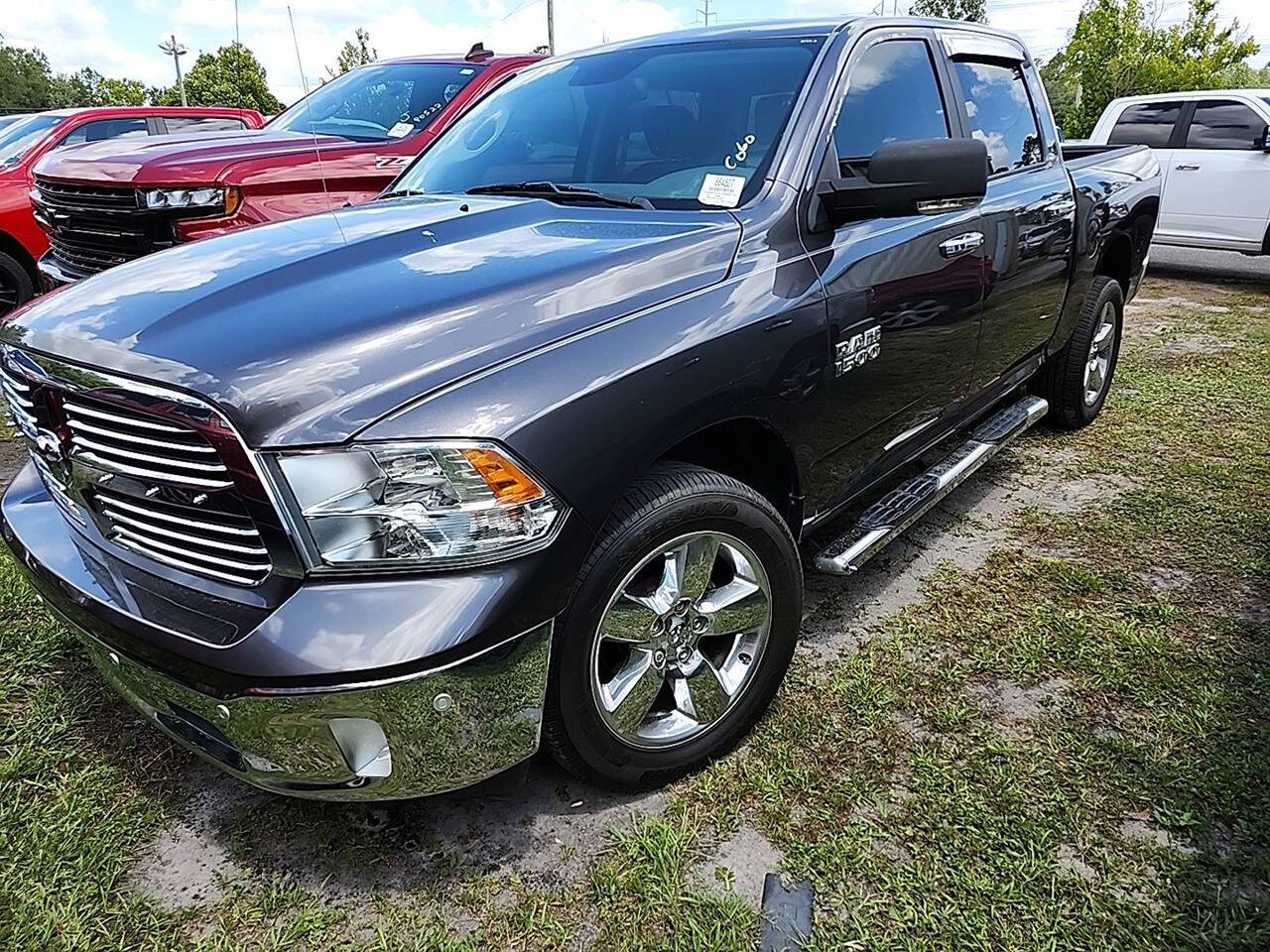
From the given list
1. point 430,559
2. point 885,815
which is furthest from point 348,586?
point 885,815

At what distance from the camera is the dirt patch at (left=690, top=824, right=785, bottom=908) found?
6.62 feet

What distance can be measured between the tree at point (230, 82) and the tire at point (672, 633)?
125ft

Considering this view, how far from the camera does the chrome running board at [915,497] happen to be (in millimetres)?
2689

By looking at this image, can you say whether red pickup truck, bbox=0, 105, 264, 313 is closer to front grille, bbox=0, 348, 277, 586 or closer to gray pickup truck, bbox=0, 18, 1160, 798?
gray pickup truck, bbox=0, 18, 1160, 798

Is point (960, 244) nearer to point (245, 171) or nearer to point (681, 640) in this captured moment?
point (681, 640)

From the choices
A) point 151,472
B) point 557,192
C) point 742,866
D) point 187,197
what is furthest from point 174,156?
point 742,866

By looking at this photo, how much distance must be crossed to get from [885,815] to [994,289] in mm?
2039

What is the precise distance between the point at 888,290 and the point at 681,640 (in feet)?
4.07

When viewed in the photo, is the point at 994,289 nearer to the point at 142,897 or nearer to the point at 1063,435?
the point at 1063,435

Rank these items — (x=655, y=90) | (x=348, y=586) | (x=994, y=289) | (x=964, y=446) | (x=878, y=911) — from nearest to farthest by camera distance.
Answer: (x=348, y=586) → (x=878, y=911) → (x=655, y=90) → (x=994, y=289) → (x=964, y=446)

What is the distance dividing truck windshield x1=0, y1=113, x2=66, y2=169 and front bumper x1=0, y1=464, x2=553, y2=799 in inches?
274

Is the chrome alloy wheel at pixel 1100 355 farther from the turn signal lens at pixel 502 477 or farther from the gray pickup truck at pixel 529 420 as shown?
the turn signal lens at pixel 502 477

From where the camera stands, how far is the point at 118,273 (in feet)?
7.52

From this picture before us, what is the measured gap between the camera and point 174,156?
4.84 m
